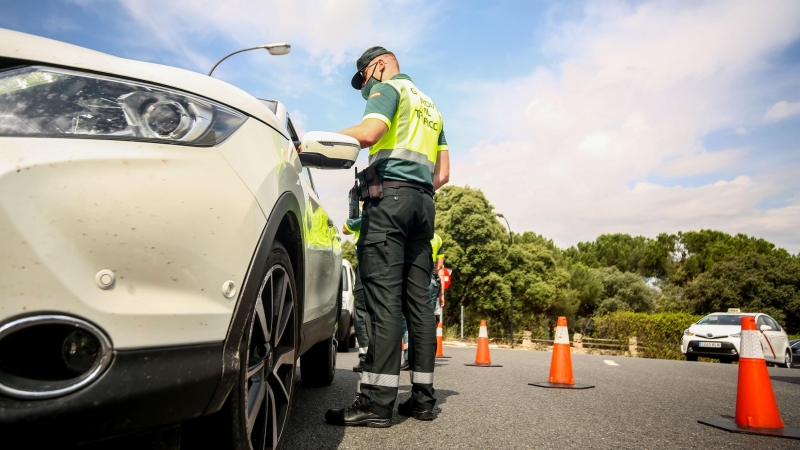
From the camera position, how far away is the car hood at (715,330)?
16.7m

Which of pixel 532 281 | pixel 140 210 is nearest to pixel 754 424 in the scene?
pixel 140 210

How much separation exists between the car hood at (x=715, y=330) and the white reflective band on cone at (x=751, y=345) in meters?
14.1

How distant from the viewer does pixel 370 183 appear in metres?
3.49

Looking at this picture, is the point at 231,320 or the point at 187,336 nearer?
the point at 187,336

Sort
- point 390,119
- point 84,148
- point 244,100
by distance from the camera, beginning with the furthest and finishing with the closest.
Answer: point 390,119, point 244,100, point 84,148

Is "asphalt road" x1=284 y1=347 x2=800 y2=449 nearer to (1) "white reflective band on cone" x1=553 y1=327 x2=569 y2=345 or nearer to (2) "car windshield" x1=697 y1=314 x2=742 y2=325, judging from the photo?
(1) "white reflective band on cone" x1=553 y1=327 x2=569 y2=345

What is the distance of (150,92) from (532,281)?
3822 cm

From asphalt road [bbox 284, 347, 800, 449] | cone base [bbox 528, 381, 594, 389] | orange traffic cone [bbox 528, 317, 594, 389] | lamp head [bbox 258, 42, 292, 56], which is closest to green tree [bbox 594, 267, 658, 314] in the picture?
lamp head [bbox 258, 42, 292, 56]

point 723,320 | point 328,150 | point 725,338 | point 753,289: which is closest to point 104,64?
point 328,150

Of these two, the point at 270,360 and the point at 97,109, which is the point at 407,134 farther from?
the point at 97,109

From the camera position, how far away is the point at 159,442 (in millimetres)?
1637

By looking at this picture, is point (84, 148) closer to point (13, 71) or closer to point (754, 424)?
point (13, 71)

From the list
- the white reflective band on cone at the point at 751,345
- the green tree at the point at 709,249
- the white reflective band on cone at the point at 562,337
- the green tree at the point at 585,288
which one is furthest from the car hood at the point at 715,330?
the green tree at the point at 709,249

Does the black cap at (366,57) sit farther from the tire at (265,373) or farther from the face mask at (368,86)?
the tire at (265,373)
